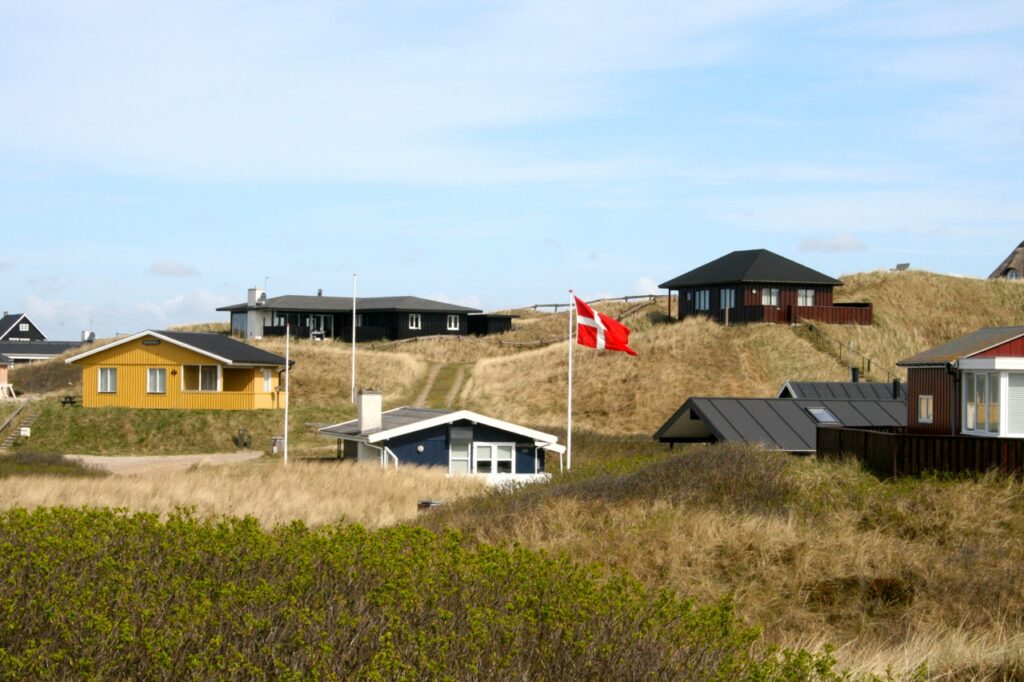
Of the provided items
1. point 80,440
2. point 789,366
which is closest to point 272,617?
point 80,440

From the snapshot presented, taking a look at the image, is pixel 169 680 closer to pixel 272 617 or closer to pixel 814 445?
pixel 272 617

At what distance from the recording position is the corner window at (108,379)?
55.2 m

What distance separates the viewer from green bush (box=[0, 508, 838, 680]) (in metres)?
8.14

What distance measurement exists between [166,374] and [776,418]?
33.8 m

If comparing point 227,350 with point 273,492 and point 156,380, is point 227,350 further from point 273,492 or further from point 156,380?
point 273,492

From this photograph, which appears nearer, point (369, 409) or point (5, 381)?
point (369, 409)

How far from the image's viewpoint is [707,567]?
56.1 feet

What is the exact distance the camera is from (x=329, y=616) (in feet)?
28.8

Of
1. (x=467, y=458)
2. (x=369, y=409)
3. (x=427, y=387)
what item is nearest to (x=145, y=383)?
(x=427, y=387)

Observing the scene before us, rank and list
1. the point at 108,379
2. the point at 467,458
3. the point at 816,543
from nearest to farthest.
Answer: the point at 816,543
the point at 467,458
the point at 108,379

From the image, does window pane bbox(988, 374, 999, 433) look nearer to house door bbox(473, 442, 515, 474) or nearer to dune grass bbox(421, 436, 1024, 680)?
dune grass bbox(421, 436, 1024, 680)

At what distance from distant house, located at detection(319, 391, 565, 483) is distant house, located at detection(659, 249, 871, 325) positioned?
27.9 meters

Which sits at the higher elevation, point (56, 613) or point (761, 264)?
point (761, 264)

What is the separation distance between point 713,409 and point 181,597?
22.7 meters
